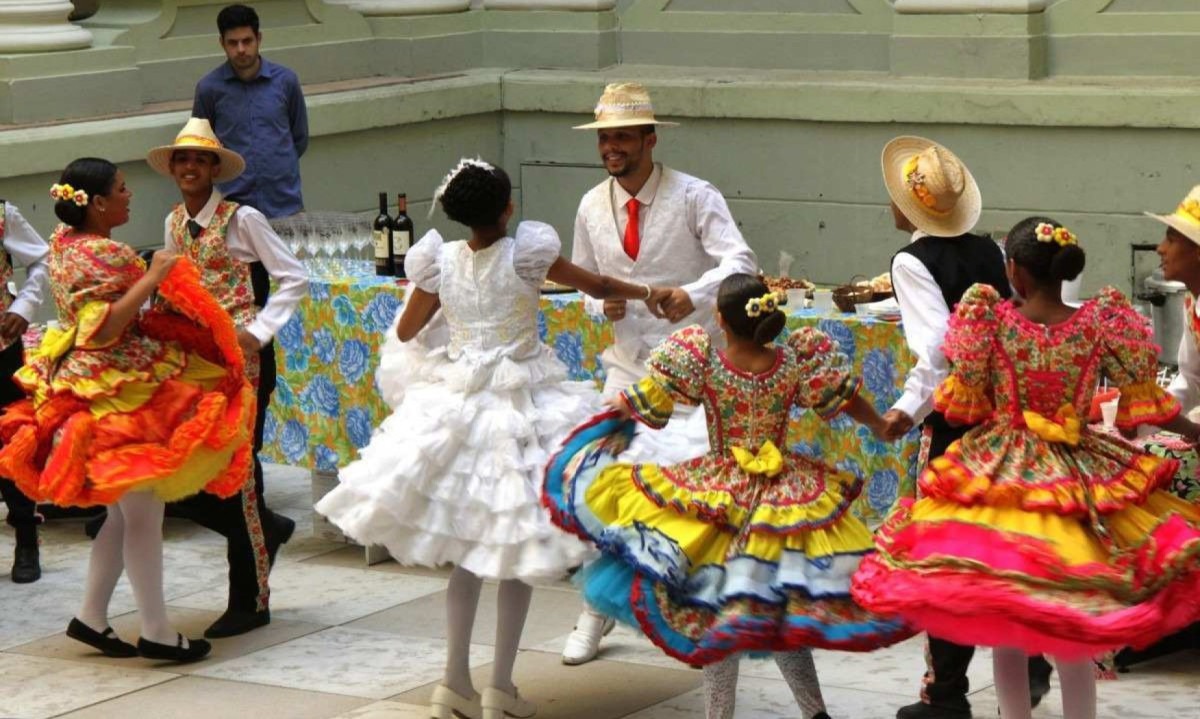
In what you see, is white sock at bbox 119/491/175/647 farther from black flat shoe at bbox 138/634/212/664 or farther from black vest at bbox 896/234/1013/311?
black vest at bbox 896/234/1013/311

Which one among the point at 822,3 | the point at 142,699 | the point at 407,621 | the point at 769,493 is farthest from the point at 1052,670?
the point at 822,3

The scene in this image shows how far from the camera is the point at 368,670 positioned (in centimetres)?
776

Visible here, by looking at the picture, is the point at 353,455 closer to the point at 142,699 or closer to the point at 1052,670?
the point at 142,699

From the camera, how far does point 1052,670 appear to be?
7.34 meters

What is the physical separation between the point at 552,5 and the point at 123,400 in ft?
25.9

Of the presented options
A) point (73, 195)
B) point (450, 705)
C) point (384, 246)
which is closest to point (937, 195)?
point (450, 705)

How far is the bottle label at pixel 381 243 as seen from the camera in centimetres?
944

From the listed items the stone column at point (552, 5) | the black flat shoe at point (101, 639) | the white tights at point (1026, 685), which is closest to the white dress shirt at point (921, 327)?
the white tights at point (1026, 685)

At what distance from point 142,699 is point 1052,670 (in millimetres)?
2990

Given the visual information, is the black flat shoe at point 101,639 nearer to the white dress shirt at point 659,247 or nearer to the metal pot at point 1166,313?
the white dress shirt at point 659,247

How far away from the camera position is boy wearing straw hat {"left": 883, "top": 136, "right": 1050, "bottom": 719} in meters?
6.54

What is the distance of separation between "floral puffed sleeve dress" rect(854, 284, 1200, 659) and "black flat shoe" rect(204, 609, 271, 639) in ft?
9.92

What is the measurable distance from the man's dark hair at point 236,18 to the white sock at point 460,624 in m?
5.72

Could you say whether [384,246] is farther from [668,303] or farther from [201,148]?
[668,303]
